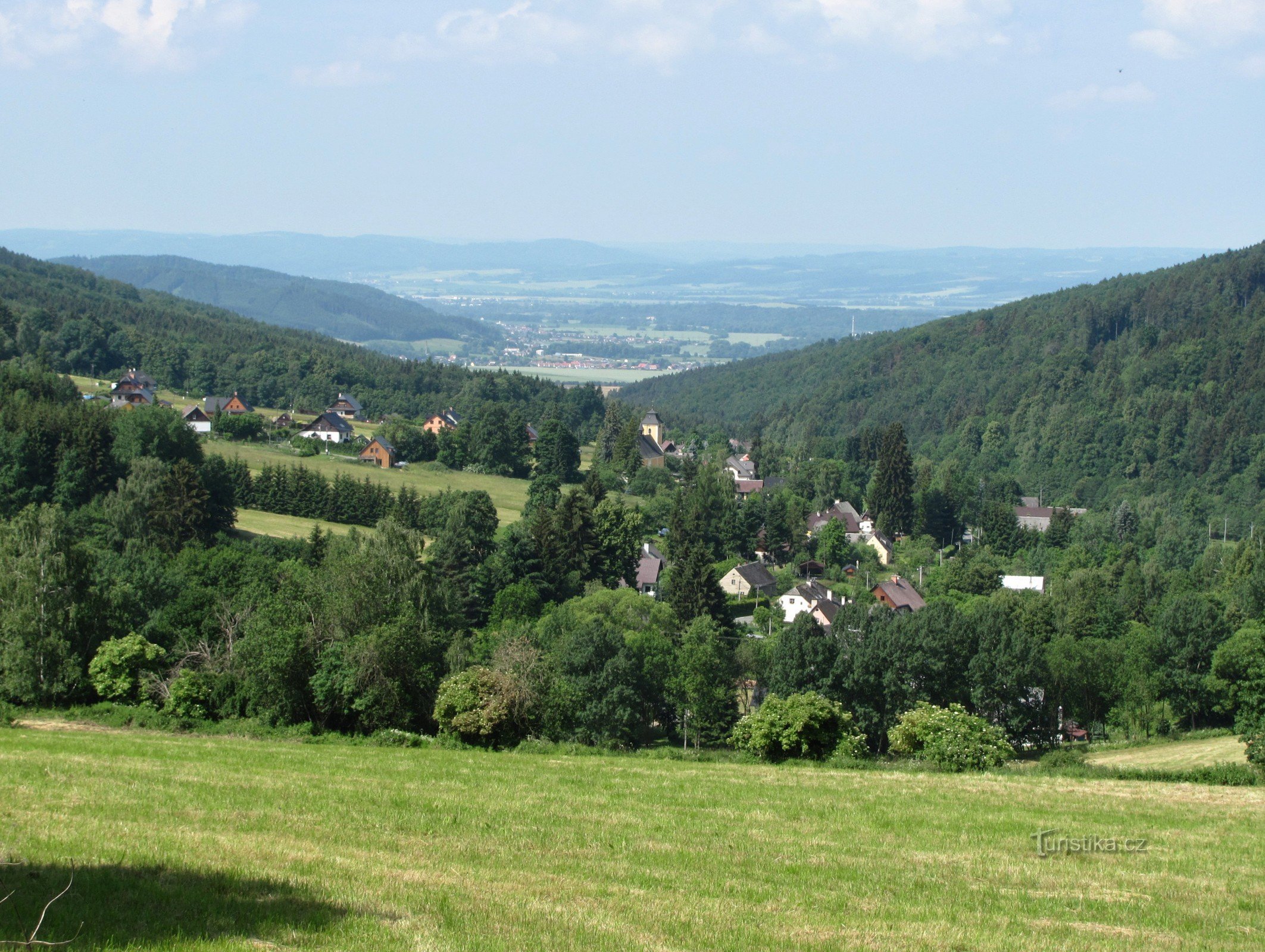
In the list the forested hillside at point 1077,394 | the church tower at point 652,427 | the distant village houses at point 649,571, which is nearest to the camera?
the distant village houses at point 649,571

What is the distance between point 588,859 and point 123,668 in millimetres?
19473

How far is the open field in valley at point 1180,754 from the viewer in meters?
35.8

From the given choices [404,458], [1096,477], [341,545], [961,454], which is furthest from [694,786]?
[961,454]

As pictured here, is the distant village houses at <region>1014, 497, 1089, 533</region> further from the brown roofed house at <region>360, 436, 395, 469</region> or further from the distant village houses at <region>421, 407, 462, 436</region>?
the brown roofed house at <region>360, 436, 395, 469</region>

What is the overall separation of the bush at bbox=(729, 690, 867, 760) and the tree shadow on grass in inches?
635

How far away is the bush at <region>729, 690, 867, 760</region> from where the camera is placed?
25.4 m

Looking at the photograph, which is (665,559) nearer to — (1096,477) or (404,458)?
(404,458)

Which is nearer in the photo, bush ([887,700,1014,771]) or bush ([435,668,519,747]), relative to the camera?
bush ([435,668,519,747])

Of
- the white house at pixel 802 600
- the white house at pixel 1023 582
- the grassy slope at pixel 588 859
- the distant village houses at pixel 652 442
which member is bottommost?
the white house at pixel 1023 582

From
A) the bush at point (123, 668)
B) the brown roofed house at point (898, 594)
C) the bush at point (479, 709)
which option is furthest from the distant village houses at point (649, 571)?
the bush at point (479, 709)

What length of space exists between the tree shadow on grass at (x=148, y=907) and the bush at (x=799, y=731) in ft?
52.9

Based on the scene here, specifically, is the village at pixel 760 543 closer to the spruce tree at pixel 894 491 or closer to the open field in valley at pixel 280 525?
the spruce tree at pixel 894 491

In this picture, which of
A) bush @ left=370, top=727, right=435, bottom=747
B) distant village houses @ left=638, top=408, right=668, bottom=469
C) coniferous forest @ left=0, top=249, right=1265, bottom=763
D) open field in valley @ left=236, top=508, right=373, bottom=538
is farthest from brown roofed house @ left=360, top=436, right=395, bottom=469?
bush @ left=370, top=727, right=435, bottom=747

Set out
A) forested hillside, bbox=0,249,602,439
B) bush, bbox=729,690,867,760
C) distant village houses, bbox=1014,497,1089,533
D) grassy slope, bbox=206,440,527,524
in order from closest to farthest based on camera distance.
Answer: bush, bbox=729,690,867,760, grassy slope, bbox=206,440,527,524, distant village houses, bbox=1014,497,1089,533, forested hillside, bbox=0,249,602,439
